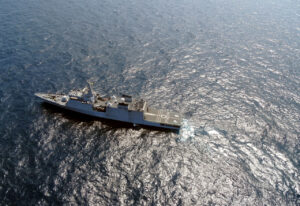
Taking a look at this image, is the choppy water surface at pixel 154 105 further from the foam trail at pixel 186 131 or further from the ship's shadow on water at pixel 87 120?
the ship's shadow on water at pixel 87 120

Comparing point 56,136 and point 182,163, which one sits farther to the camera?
point 56,136

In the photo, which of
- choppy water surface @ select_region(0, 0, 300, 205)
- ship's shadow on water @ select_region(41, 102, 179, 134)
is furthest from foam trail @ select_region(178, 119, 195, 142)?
ship's shadow on water @ select_region(41, 102, 179, 134)

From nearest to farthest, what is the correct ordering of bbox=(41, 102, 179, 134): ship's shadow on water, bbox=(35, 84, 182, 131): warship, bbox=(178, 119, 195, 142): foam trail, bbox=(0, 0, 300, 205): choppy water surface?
bbox=(0, 0, 300, 205): choppy water surface, bbox=(178, 119, 195, 142): foam trail, bbox=(35, 84, 182, 131): warship, bbox=(41, 102, 179, 134): ship's shadow on water

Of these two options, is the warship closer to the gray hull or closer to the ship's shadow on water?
the gray hull

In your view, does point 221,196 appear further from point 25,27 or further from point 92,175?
point 25,27

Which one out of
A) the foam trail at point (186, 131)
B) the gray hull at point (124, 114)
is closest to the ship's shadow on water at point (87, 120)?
the gray hull at point (124, 114)

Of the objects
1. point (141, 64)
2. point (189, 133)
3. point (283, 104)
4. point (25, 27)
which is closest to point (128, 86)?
point (141, 64)

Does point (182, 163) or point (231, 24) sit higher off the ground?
point (231, 24)
